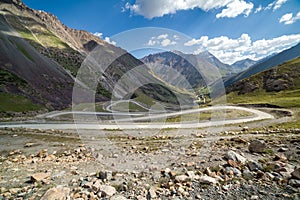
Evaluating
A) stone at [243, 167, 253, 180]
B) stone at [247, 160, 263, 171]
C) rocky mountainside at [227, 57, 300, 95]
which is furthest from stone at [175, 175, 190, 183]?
rocky mountainside at [227, 57, 300, 95]

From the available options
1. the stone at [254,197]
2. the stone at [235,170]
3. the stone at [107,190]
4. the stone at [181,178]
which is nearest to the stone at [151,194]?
the stone at [181,178]

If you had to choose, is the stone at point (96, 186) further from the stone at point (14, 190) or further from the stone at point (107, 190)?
the stone at point (14, 190)

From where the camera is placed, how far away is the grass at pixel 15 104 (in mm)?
67750

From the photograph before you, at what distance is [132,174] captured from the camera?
1402 cm

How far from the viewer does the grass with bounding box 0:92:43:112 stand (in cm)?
6775

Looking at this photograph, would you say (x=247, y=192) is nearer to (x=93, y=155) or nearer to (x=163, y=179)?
(x=163, y=179)

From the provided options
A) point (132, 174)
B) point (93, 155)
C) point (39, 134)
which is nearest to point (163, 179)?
point (132, 174)

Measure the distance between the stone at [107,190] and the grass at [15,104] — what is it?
6658 centimetres

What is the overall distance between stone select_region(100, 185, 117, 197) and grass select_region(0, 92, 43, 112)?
218 ft

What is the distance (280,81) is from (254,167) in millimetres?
141331

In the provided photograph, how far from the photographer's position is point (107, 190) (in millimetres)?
11391

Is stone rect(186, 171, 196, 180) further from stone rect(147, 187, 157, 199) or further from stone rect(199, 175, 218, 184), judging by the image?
stone rect(147, 187, 157, 199)

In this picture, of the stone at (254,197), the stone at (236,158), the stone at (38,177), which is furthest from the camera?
the stone at (236,158)

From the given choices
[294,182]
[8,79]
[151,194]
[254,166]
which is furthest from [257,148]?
[8,79]
